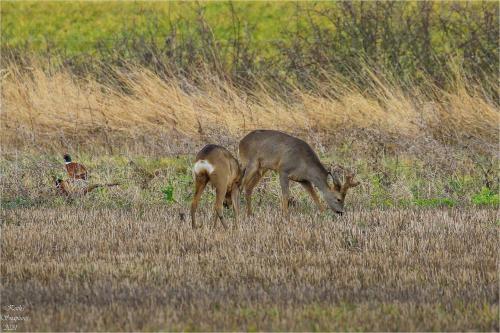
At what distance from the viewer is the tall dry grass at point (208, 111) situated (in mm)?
15352

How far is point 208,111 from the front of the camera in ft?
52.4

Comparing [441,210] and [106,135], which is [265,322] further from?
[106,135]

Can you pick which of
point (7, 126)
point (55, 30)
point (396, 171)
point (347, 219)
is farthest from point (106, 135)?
point (55, 30)

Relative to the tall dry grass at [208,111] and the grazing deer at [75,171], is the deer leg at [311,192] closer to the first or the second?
the grazing deer at [75,171]

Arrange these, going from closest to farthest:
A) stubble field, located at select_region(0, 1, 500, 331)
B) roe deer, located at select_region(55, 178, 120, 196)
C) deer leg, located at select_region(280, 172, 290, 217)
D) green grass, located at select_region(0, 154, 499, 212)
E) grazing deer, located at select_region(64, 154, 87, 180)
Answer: stubble field, located at select_region(0, 1, 500, 331), deer leg, located at select_region(280, 172, 290, 217), green grass, located at select_region(0, 154, 499, 212), roe deer, located at select_region(55, 178, 120, 196), grazing deer, located at select_region(64, 154, 87, 180)

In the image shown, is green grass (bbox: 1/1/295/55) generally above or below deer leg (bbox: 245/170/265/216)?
above

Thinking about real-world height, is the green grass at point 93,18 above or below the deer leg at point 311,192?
above

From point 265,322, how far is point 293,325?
18cm

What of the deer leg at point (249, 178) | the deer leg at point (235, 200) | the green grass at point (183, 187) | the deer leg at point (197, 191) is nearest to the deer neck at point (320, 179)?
the green grass at point (183, 187)

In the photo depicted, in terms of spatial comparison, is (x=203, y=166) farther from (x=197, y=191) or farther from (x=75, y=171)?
(x=75, y=171)

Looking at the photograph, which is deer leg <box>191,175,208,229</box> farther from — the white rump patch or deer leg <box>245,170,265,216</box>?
deer leg <box>245,170,265,216</box>

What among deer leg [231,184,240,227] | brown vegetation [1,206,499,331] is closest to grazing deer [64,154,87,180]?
brown vegetation [1,206,499,331]

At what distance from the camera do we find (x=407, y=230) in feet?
31.7

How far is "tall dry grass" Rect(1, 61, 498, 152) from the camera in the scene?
50.4 feet
